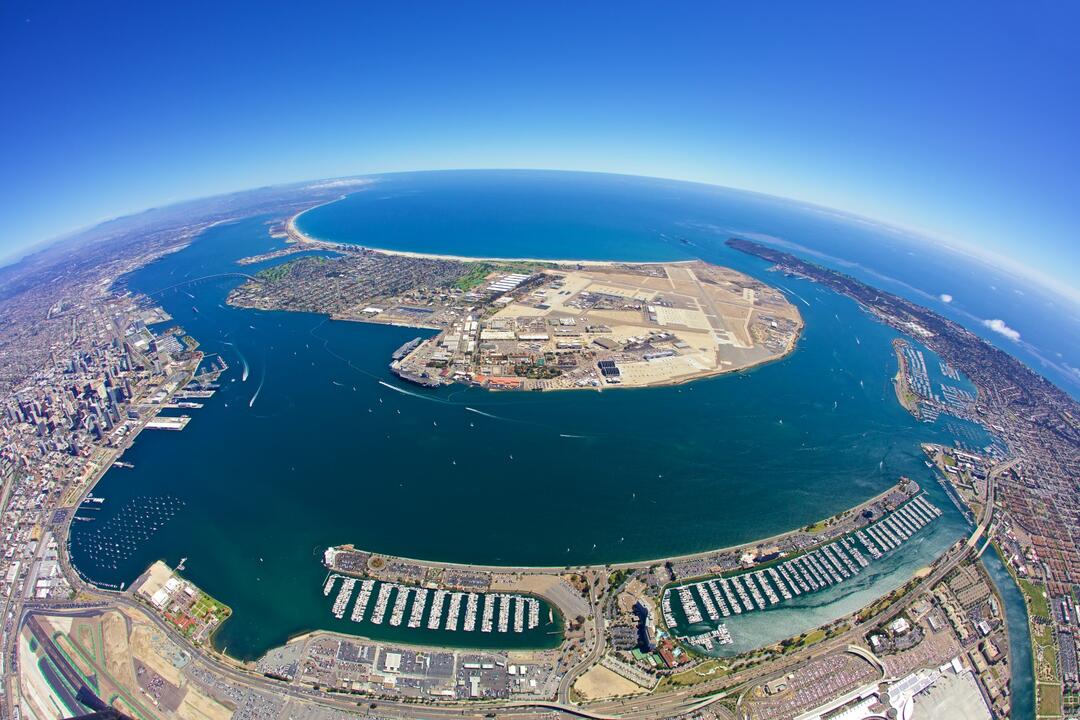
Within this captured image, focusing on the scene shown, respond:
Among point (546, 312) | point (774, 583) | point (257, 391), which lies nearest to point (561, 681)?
point (774, 583)

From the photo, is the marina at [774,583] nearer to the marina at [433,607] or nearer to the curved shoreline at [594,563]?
the curved shoreline at [594,563]

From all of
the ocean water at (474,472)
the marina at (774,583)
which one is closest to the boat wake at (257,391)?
the ocean water at (474,472)

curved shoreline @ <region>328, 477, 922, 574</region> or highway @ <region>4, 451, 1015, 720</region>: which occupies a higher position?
curved shoreline @ <region>328, 477, 922, 574</region>

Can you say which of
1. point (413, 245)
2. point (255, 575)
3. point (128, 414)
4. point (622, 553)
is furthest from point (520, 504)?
point (413, 245)

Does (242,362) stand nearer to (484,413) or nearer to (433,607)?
(484,413)

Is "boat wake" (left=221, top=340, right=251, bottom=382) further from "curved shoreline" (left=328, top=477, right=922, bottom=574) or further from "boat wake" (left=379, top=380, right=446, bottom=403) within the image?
"curved shoreline" (left=328, top=477, right=922, bottom=574)

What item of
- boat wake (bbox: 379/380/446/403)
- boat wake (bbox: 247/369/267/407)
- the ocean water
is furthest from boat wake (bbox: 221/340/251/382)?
boat wake (bbox: 379/380/446/403)
